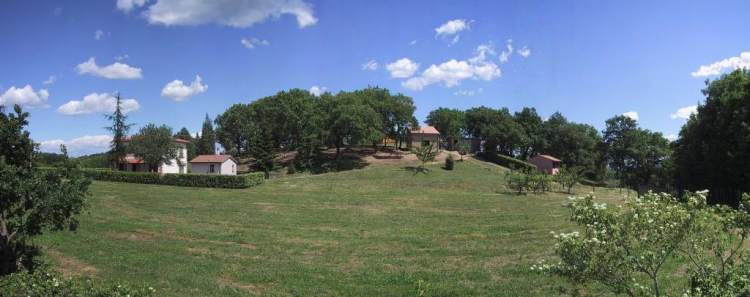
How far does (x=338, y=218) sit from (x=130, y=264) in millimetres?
13837

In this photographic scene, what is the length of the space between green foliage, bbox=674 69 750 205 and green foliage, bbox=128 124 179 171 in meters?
56.2

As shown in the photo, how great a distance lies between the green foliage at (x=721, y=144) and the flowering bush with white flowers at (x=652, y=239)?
3319 centimetres

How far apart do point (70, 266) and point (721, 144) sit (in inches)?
1742

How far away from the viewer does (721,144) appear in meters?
36.4

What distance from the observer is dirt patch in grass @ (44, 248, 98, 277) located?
13.7 meters

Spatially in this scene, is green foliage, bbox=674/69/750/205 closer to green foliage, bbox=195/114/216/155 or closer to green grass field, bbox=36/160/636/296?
green grass field, bbox=36/160/636/296

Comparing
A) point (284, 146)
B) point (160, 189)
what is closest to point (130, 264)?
point (160, 189)

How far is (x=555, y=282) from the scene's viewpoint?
12883 mm

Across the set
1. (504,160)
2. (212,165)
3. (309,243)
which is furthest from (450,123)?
(309,243)

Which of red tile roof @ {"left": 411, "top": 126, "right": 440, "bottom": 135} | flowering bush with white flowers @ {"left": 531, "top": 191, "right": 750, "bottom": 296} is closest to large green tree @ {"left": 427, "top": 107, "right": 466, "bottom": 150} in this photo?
red tile roof @ {"left": 411, "top": 126, "right": 440, "bottom": 135}

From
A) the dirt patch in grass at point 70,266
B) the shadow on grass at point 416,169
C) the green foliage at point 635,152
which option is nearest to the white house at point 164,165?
the shadow on grass at point 416,169

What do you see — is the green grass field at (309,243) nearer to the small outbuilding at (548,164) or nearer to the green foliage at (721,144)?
the green foliage at (721,144)

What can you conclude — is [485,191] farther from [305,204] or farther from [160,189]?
[160,189]

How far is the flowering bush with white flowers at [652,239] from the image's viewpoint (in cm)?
629
